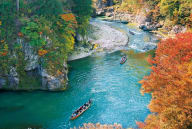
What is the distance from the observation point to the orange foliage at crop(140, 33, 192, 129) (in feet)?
40.4

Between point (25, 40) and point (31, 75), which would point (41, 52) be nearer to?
point (25, 40)

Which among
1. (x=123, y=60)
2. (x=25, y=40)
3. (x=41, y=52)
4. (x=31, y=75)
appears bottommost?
(x=31, y=75)

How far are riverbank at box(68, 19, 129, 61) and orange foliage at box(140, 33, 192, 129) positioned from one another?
70.8 ft

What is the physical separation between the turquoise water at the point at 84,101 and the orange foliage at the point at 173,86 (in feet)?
16.0

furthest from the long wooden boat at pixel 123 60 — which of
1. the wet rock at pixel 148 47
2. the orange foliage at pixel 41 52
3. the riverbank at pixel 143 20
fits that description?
the riverbank at pixel 143 20

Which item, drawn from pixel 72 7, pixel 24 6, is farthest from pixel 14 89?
pixel 72 7

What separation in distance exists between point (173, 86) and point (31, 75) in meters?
21.3

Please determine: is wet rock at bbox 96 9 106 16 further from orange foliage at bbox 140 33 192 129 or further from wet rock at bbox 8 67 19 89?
wet rock at bbox 8 67 19 89

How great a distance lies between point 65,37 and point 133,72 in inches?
Result: 566

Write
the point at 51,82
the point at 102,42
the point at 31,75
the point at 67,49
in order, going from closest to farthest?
the point at 51,82 < the point at 31,75 < the point at 67,49 < the point at 102,42

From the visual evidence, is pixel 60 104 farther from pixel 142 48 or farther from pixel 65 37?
pixel 142 48

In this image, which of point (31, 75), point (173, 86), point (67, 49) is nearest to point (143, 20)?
point (67, 49)

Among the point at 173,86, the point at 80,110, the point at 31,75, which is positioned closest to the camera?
the point at 173,86

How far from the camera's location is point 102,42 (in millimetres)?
53000
